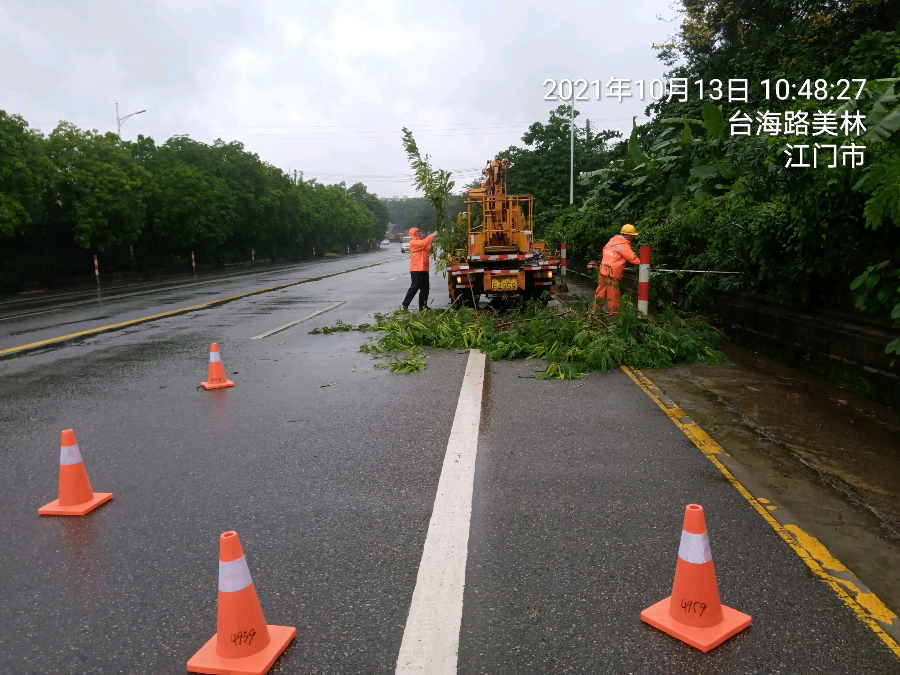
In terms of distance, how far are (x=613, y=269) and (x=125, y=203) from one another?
2520 cm

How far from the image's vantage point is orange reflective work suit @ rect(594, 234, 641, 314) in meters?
11.0

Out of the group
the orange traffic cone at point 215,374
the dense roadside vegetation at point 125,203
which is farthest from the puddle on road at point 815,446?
the dense roadside vegetation at point 125,203

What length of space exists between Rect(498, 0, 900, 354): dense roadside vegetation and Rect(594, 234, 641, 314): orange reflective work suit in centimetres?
128

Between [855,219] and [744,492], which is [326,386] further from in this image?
[855,219]

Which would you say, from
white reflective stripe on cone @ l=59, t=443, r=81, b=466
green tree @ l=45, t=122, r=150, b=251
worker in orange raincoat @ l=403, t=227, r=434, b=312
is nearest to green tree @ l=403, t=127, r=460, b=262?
worker in orange raincoat @ l=403, t=227, r=434, b=312

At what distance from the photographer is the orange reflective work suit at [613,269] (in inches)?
A: 432

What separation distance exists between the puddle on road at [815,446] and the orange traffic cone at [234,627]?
9.46ft

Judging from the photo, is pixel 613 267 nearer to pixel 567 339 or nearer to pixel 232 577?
pixel 567 339

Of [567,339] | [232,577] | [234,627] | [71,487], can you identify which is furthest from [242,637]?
[567,339]

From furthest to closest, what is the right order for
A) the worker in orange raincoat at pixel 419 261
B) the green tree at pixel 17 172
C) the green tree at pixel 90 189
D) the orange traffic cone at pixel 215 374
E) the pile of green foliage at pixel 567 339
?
the green tree at pixel 90 189
the green tree at pixel 17 172
the worker in orange raincoat at pixel 419 261
the pile of green foliage at pixel 567 339
the orange traffic cone at pixel 215 374

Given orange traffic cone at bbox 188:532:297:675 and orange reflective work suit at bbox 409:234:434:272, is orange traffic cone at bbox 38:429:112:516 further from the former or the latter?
orange reflective work suit at bbox 409:234:434:272

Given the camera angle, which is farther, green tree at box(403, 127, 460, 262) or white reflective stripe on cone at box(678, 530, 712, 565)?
green tree at box(403, 127, 460, 262)

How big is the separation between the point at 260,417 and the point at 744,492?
14.3ft

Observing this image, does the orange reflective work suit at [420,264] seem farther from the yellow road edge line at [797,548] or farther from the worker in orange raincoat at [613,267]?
the yellow road edge line at [797,548]
